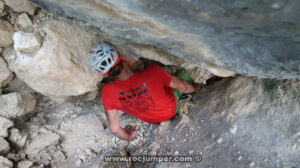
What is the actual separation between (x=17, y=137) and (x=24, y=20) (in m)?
1.30

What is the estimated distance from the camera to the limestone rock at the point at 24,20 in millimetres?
2512

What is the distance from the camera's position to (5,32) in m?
2.56

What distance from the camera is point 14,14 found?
2.57 meters

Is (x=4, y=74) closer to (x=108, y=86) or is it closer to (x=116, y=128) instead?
(x=108, y=86)

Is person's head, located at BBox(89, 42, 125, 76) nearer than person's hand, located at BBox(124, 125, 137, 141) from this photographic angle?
Yes

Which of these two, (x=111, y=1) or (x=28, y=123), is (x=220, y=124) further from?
(x=28, y=123)

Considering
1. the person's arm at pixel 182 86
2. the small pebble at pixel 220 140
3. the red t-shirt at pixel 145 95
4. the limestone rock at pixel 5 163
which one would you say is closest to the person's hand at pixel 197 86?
the person's arm at pixel 182 86

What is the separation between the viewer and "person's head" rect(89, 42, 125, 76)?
8.59 ft

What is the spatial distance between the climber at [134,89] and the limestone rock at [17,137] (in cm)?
96

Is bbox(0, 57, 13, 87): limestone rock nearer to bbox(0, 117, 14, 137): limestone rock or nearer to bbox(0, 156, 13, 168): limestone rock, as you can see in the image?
bbox(0, 117, 14, 137): limestone rock

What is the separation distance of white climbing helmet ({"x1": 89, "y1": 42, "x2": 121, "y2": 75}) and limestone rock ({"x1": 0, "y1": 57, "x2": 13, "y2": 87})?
85 centimetres

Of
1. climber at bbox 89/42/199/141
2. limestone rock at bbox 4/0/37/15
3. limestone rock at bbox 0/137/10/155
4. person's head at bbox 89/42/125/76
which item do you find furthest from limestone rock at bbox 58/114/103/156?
limestone rock at bbox 4/0/37/15

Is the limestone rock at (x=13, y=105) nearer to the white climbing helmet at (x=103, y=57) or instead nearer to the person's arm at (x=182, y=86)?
the white climbing helmet at (x=103, y=57)

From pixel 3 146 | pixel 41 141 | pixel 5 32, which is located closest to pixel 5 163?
pixel 3 146
